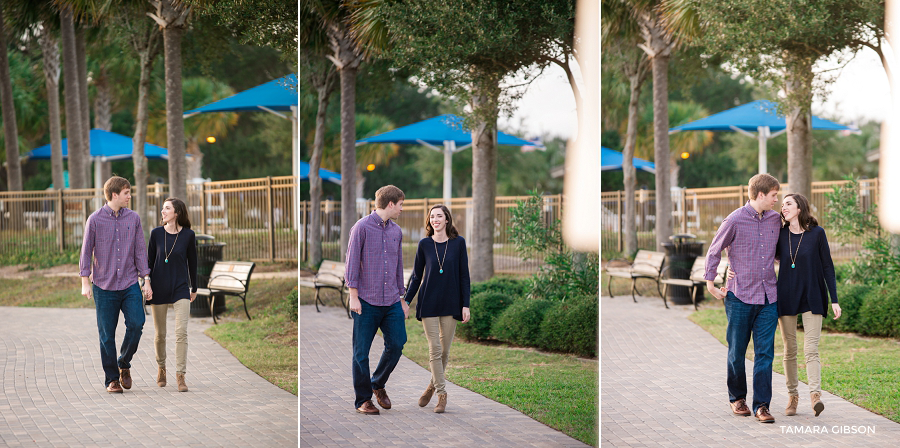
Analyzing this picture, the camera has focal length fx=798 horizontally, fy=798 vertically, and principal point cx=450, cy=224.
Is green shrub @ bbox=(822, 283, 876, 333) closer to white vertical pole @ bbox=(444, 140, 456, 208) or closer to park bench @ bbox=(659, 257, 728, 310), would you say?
park bench @ bbox=(659, 257, 728, 310)

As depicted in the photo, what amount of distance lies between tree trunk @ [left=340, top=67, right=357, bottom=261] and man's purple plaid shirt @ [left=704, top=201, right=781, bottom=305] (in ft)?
7.59

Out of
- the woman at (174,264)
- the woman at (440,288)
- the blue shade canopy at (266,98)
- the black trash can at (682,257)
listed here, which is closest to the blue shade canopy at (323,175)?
the woman at (440,288)

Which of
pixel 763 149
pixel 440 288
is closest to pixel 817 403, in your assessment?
pixel 440 288

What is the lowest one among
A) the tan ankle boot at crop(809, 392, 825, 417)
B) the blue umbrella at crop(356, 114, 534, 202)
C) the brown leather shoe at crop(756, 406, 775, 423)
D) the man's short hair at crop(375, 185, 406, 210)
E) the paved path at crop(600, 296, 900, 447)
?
the paved path at crop(600, 296, 900, 447)

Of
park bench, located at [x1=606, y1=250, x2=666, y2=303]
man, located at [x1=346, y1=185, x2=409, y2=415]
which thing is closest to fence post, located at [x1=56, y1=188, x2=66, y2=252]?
man, located at [x1=346, y1=185, x2=409, y2=415]

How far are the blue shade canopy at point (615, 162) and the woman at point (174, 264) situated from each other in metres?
4.34

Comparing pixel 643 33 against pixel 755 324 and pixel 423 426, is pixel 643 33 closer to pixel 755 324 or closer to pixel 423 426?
pixel 755 324

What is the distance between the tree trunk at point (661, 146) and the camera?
→ 9.59m

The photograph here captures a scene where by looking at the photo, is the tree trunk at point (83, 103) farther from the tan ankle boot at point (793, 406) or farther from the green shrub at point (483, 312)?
the tan ankle boot at point (793, 406)

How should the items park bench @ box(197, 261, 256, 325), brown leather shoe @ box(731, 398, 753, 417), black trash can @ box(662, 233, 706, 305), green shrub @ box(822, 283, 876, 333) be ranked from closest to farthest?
brown leather shoe @ box(731, 398, 753, 417)
park bench @ box(197, 261, 256, 325)
green shrub @ box(822, 283, 876, 333)
black trash can @ box(662, 233, 706, 305)

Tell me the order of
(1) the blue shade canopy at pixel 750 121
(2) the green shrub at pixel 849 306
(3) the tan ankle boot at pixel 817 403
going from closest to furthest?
(3) the tan ankle boot at pixel 817 403
(2) the green shrub at pixel 849 306
(1) the blue shade canopy at pixel 750 121

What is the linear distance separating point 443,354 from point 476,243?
2.24ft

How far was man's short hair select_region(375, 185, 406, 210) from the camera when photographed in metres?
4.57

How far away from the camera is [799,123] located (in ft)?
27.0
